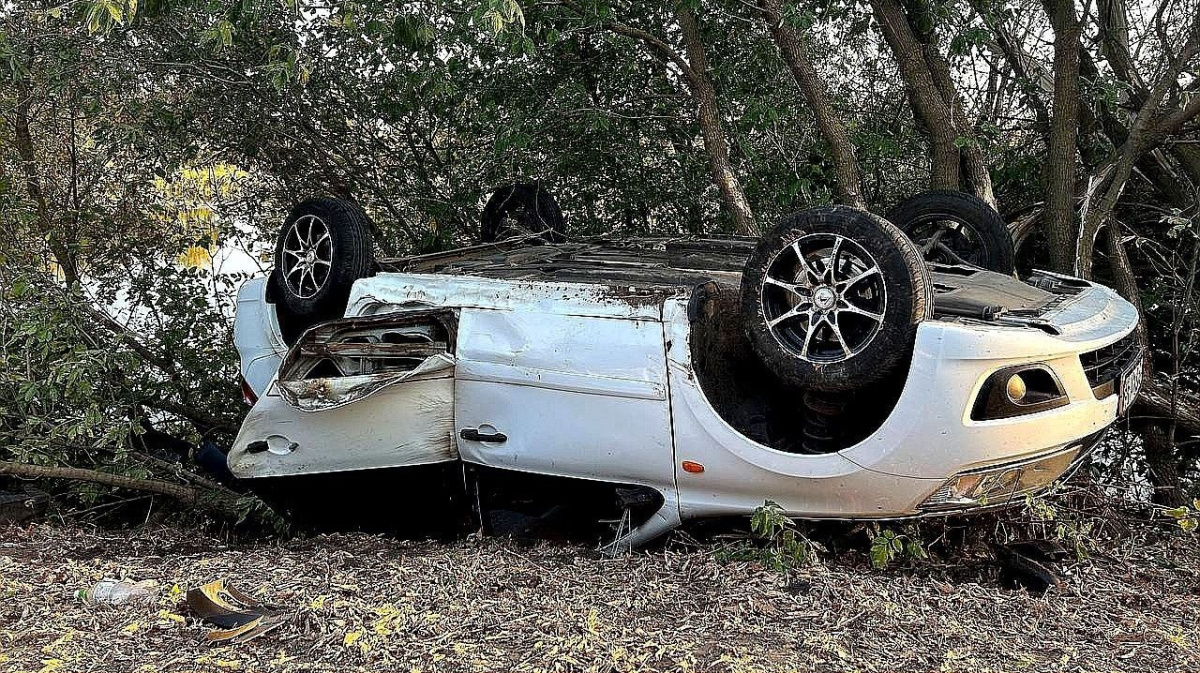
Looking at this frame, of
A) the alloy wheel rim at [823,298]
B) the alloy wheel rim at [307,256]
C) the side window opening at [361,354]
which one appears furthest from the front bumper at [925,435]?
the alloy wheel rim at [307,256]

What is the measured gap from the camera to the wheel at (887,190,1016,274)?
5457 millimetres

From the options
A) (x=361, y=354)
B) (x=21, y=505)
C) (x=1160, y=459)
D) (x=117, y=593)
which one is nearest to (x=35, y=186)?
(x=21, y=505)

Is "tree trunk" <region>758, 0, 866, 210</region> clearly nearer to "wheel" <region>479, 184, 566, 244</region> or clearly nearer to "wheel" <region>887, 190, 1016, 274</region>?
"wheel" <region>887, 190, 1016, 274</region>

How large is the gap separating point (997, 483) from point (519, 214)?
12.4 ft

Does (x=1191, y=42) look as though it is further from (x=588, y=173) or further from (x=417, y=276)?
(x=417, y=276)

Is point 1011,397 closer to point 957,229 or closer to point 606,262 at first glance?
point 957,229

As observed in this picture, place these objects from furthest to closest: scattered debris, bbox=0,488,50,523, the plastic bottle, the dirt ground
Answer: scattered debris, bbox=0,488,50,523, the plastic bottle, the dirt ground

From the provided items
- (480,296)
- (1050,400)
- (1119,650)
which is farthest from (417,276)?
(1119,650)

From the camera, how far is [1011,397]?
156 inches

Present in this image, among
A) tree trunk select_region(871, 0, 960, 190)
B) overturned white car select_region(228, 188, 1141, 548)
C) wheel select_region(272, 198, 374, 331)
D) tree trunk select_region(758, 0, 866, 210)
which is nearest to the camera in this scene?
overturned white car select_region(228, 188, 1141, 548)

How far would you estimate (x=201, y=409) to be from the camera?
7160 millimetres

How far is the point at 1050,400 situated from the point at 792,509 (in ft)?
3.58

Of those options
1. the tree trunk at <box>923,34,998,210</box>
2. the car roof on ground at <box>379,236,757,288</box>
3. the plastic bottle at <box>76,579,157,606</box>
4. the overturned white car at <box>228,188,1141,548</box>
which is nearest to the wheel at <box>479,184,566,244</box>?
the car roof on ground at <box>379,236,757,288</box>

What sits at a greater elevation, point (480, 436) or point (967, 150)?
point (967, 150)
